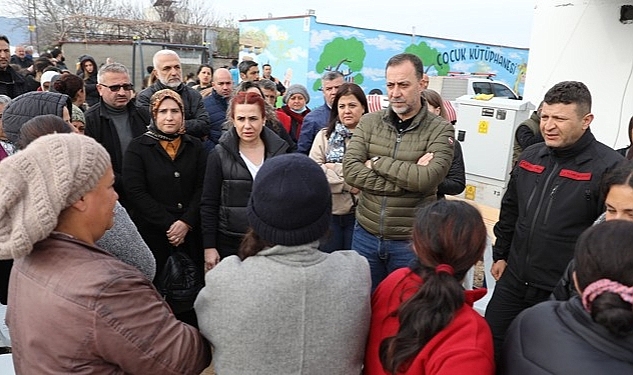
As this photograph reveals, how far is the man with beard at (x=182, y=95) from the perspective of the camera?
179 inches

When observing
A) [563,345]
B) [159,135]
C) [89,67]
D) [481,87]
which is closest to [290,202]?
[563,345]

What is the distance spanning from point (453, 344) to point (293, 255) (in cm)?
50

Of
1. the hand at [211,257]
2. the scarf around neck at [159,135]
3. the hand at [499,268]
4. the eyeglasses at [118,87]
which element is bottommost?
the hand at [211,257]

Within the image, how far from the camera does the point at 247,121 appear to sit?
3.38m

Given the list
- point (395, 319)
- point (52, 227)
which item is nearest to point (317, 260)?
point (395, 319)

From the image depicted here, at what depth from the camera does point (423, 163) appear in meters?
2.89

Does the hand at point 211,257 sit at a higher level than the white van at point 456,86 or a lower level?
lower

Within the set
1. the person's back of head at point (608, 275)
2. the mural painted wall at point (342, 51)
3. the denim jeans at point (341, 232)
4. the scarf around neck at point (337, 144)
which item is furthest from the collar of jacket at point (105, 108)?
the mural painted wall at point (342, 51)

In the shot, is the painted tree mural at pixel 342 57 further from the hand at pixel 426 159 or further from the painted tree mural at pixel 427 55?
the hand at pixel 426 159

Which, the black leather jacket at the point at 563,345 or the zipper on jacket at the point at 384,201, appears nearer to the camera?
the black leather jacket at the point at 563,345

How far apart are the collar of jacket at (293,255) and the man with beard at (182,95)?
318 cm

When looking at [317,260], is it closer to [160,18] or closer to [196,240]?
[196,240]

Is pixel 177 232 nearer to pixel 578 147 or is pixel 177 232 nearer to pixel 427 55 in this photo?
pixel 578 147

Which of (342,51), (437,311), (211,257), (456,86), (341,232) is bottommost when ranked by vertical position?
(211,257)
